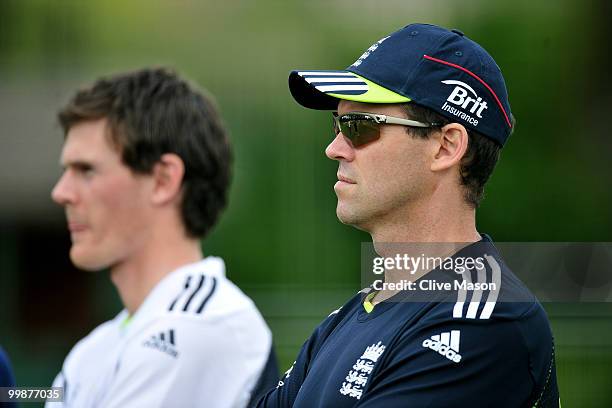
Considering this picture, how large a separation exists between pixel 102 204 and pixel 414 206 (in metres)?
1.41

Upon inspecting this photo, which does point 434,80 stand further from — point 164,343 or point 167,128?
point 167,128

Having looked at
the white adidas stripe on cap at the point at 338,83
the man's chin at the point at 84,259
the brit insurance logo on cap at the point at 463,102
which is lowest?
the man's chin at the point at 84,259

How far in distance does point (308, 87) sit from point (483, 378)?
944 mm

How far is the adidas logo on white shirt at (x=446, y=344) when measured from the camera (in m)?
1.89

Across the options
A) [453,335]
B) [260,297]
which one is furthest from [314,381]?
[260,297]

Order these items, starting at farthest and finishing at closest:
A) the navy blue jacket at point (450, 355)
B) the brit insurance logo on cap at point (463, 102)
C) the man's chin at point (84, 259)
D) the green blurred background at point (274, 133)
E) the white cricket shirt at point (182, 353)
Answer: the green blurred background at point (274, 133) → the man's chin at point (84, 259) → the white cricket shirt at point (182, 353) → the brit insurance logo on cap at point (463, 102) → the navy blue jacket at point (450, 355)

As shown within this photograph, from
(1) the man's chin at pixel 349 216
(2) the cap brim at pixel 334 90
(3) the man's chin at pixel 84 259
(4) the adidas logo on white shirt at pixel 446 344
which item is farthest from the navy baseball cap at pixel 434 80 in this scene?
(3) the man's chin at pixel 84 259

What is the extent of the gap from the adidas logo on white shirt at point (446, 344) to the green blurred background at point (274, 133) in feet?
13.6

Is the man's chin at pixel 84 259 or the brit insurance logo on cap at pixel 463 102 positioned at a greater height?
the brit insurance logo on cap at pixel 463 102

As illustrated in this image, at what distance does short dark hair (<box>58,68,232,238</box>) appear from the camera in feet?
10.8

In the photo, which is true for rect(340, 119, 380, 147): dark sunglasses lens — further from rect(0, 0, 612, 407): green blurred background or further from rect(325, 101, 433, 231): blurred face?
rect(0, 0, 612, 407): green blurred background

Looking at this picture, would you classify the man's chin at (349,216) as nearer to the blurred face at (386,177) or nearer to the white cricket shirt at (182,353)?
the blurred face at (386,177)

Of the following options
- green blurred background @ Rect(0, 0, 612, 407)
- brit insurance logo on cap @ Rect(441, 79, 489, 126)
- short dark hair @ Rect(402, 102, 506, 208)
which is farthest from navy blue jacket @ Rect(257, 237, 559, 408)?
green blurred background @ Rect(0, 0, 612, 407)

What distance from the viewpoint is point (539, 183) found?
6.20m
